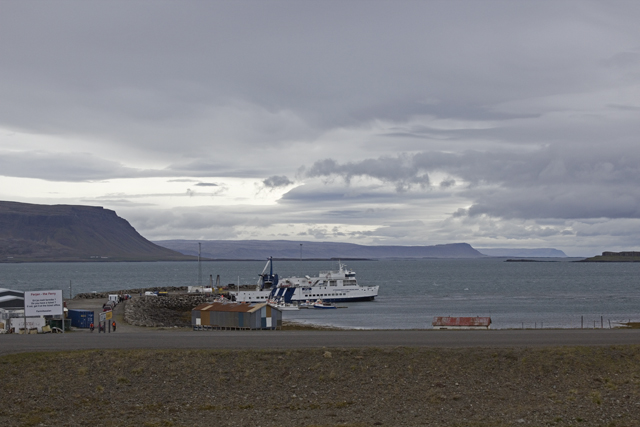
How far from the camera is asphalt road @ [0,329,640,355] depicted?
25.7 meters

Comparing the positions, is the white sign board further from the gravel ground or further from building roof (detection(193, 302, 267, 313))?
the gravel ground

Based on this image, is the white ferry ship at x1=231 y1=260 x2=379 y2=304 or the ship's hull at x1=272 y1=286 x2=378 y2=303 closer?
the white ferry ship at x1=231 y1=260 x2=379 y2=304

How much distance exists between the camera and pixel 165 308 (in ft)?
274

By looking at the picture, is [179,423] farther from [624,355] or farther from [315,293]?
[315,293]

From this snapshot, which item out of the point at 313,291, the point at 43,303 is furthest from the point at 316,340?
the point at 313,291

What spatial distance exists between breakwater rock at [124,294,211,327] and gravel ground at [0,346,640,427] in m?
35.7

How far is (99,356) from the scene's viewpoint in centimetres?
2327

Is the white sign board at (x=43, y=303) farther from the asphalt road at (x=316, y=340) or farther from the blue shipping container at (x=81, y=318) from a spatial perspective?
the blue shipping container at (x=81, y=318)

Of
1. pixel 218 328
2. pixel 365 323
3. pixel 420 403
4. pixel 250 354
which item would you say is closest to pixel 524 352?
pixel 420 403

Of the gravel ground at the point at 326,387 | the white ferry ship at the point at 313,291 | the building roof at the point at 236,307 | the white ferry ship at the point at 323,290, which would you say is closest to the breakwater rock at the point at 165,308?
the white ferry ship at the point at 313,291

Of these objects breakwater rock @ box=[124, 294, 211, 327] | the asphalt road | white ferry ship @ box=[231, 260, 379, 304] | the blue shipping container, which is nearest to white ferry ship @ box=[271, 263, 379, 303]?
white ferry ship @ box=[231, 260, 379, 304]

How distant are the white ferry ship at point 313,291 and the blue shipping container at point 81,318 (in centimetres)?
5180

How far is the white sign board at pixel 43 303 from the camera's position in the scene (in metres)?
34.2

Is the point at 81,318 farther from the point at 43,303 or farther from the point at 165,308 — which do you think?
the point at 165,308
